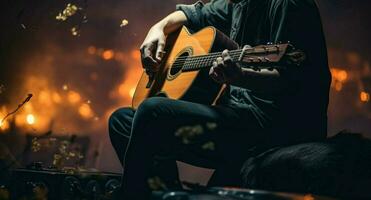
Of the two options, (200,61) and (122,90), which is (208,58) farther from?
(122,90)

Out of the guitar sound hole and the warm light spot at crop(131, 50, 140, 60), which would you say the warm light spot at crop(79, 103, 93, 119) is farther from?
the guitar sound hole

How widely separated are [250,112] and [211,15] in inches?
44.7

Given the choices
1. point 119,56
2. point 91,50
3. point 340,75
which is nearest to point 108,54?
point 119,56

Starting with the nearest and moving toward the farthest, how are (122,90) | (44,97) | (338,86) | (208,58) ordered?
(208,58)
(338,86)
(44,97)
(122,90)

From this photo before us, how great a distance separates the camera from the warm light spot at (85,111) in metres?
8.04

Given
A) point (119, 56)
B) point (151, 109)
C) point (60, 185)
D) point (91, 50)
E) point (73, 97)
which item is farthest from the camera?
point (119, 56)

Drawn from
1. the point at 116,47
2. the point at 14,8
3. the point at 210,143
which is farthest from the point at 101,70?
the point at 210,143

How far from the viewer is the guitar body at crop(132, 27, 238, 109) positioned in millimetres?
2627

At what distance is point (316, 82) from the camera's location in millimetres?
2223

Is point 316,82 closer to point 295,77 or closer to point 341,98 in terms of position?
point 295,77

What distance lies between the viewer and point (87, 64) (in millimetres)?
7832

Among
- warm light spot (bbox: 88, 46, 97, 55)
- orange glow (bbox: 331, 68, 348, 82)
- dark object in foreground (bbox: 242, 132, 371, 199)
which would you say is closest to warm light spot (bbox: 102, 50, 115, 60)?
warm light spot (bbox: 88, 46, 97, 55)

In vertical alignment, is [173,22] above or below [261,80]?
above

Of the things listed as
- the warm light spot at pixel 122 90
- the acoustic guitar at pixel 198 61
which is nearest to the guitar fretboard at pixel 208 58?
the acoustic guitar at pixel 198 61
